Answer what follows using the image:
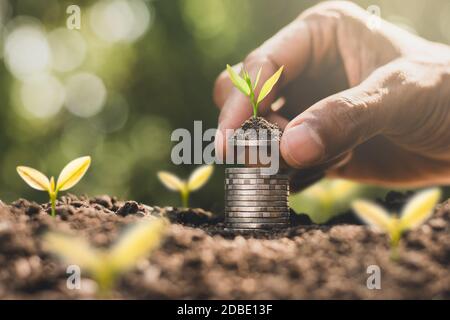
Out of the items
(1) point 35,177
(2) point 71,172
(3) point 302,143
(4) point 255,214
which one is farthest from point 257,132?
(1) point 35,177

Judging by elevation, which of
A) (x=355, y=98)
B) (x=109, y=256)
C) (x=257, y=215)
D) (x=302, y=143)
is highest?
(x=355, y=98)

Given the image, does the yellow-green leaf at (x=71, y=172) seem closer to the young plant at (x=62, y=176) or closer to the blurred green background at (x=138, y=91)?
the young plant at (x=62, y=176)

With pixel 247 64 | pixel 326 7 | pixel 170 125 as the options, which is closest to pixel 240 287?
pixel 247 64

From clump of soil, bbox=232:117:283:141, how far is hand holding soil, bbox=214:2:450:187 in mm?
87

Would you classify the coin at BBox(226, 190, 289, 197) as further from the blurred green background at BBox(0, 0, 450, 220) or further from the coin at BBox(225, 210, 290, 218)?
the blurred green background at BBox(0, 0, 450, 220)

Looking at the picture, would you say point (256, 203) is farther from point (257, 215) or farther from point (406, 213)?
point (406, 213)

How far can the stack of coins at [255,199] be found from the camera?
5.54 ft

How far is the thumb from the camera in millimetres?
1654

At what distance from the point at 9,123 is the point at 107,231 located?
15.9 feet

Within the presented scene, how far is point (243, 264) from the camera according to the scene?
1.13m

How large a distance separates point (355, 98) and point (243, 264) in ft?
2.81

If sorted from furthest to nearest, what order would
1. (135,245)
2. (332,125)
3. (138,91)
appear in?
1. (138,91)
2. (332,125)
3. (135,245)

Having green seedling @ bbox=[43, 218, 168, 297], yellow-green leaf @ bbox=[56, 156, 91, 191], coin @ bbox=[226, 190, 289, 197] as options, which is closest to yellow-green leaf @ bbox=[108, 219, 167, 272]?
green seedling @ bbox=[43, 218, 168, 297]
